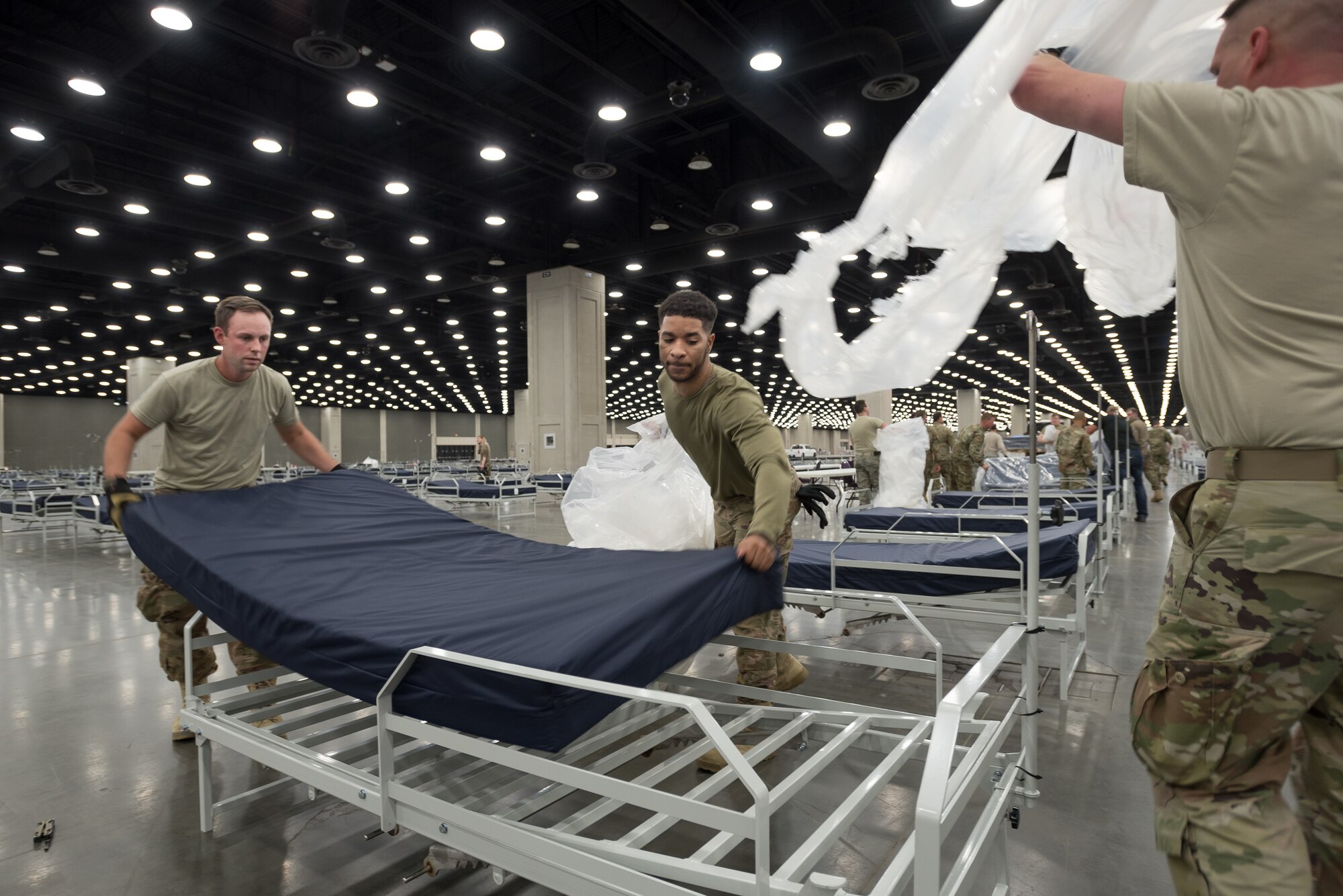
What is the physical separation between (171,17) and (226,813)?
626 cm

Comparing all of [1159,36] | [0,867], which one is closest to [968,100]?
[1159,36]

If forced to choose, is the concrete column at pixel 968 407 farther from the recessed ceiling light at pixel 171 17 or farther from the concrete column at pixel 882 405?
the recessed ceiling light at pixel 171 17

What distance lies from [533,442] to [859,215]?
1468cm

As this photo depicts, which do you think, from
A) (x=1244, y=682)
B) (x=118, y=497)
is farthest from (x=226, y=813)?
(x=1244, y=682)

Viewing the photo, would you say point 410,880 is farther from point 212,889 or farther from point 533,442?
point 533,442

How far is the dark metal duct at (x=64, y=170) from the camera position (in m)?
8.59

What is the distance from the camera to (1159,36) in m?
1.41

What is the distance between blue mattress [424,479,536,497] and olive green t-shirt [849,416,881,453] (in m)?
5.98

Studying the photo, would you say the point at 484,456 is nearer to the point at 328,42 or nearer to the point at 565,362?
the point at 565,362

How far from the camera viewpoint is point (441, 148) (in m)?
10.1

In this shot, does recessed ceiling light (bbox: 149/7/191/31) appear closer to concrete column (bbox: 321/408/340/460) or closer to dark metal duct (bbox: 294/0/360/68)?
dark metal duct (bbox: 294/0/360/68)

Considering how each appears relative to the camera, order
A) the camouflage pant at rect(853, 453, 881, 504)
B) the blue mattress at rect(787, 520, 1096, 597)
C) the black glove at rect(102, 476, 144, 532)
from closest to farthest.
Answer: the black glove at rect(102, 476, 144, 532) < the blue mattress at rect(787, 520, 1096, 597) < the camouflage pant at rect(853, 453, 881, 504)

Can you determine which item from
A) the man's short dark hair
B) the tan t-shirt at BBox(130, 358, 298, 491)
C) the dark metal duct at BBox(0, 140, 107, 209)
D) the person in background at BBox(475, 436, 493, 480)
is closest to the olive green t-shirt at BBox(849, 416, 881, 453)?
the man's short dark hair

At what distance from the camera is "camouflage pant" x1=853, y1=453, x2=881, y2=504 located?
10.9 m
